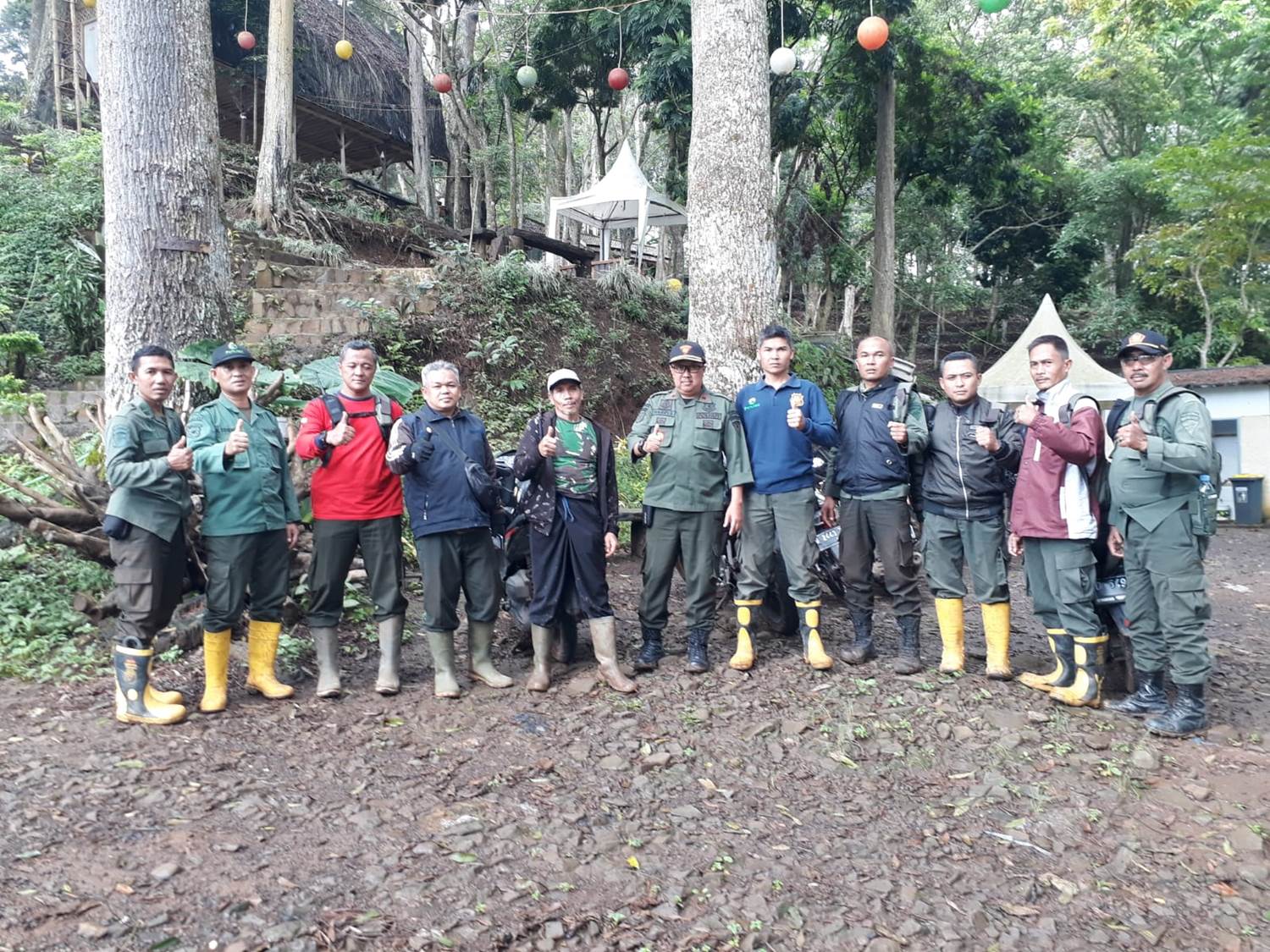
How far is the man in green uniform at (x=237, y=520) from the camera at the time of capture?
14.3 feet

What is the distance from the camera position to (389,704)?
14.9 ft

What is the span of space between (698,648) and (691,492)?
36.4 inches

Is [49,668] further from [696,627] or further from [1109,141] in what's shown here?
[1109,141]

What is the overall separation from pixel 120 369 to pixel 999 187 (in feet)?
62.3

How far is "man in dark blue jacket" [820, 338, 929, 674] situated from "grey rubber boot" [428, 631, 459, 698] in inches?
89.1

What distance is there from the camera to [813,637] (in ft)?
16.3

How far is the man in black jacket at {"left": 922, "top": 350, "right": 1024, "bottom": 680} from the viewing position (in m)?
4.73

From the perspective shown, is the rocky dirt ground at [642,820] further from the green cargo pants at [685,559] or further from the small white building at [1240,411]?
the small white building at [1240,411]

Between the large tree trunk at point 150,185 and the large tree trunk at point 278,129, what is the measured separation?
7.20 m

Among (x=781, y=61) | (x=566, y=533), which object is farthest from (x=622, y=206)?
(x=566, y=533)

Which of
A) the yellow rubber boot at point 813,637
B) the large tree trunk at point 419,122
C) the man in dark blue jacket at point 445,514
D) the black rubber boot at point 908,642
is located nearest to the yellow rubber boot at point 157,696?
the man in dark blue jacket at point 445,514

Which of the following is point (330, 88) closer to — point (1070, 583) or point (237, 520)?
point (237, 520)

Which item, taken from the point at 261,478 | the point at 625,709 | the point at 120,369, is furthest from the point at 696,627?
the point at 120,369

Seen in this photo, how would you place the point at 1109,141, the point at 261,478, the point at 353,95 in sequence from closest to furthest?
the point at 261,478 < the point at 353,95 < the point at 1109,141
